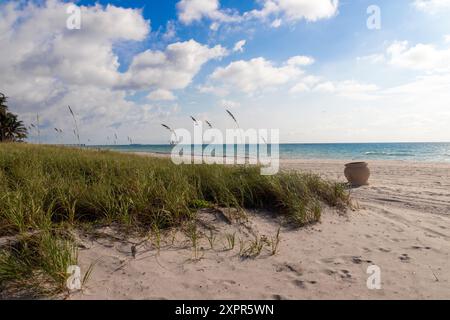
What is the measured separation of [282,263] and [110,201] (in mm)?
2436

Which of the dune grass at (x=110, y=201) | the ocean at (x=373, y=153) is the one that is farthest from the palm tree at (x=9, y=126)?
the dune grass at (x=110, y=201)

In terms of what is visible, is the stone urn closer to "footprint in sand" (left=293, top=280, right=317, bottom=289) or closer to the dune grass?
the dune grass

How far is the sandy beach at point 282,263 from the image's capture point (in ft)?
8.82

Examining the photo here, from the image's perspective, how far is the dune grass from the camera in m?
2.71

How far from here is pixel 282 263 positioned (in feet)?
10.6

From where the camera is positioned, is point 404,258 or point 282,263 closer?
point 282,263

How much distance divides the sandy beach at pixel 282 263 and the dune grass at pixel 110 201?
0.97 feet

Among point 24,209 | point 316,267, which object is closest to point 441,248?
point 316,267

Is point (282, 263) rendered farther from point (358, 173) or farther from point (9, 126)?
point (9, 126)

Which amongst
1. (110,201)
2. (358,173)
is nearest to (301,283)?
(110,201)

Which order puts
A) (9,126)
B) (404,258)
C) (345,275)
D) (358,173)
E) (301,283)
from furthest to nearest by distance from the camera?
(9,126)
(358,173)
(404,258)
(345,275)
(301,283)

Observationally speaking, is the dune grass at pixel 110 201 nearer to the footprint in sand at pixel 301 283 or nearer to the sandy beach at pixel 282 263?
the sandy beach at pixel 282 263

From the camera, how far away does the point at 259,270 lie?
3074 mm
